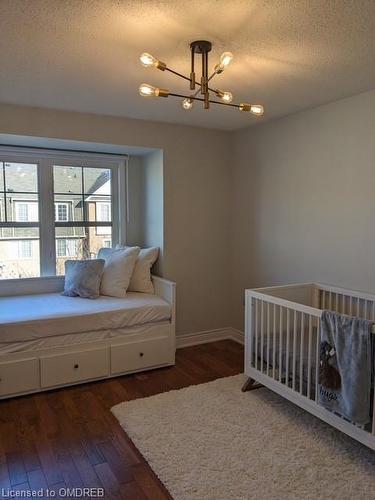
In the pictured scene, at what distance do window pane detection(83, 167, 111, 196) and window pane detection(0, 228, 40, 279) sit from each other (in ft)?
2.30

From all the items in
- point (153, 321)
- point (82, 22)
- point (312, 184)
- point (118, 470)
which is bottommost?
point (118, 470)

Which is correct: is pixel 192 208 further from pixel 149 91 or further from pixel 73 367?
pixel 149 91

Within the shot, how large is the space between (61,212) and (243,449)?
278 centimetres

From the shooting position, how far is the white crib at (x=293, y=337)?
92.0 inches

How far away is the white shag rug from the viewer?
186cm

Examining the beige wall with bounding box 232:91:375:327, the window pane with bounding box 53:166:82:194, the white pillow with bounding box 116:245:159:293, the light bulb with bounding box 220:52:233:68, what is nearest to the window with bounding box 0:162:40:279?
the window pane with bounding box 53:166:82:194

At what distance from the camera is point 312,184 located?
3189mm

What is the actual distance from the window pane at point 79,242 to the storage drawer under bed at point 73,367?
3.71 feet

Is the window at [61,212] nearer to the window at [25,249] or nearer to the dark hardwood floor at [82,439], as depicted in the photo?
the window at [25,249]

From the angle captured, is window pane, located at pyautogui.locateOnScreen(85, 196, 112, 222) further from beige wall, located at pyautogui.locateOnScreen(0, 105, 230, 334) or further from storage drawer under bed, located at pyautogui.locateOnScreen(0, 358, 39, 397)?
storage drawer under bed, located at pyautogui.locateOnScreen(0, 358, 39, 397)

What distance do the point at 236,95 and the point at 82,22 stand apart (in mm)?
1391

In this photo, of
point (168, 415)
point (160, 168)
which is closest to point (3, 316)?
point (168, 415)

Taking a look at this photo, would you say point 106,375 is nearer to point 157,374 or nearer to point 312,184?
point 157,374

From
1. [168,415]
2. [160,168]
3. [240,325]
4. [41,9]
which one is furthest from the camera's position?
[240,325]
